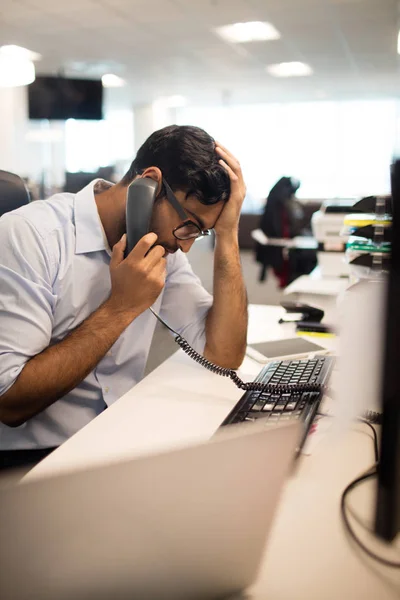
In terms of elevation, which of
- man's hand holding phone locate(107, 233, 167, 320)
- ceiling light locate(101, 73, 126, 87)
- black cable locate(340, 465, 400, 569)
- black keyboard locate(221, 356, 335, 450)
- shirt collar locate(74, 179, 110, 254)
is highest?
ceiling light locate(101, 73, 126, 87)

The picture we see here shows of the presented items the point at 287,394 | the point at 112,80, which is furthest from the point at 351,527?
the point at 112,80

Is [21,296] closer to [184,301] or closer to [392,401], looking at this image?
[184,301]

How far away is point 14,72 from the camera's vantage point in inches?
220

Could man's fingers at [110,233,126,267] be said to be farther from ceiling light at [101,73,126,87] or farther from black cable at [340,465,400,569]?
ceiling light at [101,73,126,87]

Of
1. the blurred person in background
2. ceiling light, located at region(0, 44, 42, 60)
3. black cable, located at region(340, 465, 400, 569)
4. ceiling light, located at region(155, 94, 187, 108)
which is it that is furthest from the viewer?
ceiling light, located at region(155, 94, 187, 108)

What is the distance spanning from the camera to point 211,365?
1125 mm

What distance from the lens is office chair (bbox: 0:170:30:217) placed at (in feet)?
4.06

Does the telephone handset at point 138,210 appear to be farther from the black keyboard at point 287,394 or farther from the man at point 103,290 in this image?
the black keyboard at point 287,394

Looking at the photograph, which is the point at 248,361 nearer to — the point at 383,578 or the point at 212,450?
the point at 383,578

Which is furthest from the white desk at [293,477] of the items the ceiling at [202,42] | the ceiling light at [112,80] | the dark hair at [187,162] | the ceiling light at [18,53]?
the ceiling light at [112,80]

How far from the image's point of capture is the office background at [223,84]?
4977mm

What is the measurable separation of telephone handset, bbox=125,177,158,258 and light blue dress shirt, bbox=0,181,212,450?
0.08 meters

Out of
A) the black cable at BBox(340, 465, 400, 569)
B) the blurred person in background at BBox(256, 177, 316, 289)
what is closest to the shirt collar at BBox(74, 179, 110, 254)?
the black cable at BBox(340, 465, 400, 569)

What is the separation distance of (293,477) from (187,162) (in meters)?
0.70
